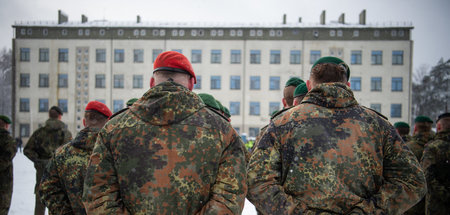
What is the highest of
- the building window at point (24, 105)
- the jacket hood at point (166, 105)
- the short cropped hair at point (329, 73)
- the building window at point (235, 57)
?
the building window at point (235, 57)

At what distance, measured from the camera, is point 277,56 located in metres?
30.3

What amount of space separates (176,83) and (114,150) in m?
0.56

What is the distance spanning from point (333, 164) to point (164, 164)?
3.63 ft

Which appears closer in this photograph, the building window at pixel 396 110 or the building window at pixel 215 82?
the building window at pixel 396 110

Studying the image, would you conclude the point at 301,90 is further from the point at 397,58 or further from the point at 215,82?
the point at 397,58

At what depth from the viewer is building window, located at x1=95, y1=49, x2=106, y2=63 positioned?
3080 cm

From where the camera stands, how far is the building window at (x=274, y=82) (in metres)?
30.2

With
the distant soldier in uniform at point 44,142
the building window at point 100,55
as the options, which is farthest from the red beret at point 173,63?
the building window at point 100,55

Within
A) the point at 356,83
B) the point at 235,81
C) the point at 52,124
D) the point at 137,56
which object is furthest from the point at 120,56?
the point at 52,124

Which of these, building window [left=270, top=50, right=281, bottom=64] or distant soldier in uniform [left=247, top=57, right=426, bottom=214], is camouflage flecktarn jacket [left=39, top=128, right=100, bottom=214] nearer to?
distant soldier in uniform [left=247, top=57, right=426, bottom=214]

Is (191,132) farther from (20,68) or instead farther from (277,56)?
(20,68)

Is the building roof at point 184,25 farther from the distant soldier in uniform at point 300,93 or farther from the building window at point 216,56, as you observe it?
the distant soldier in uniform at point 300,93

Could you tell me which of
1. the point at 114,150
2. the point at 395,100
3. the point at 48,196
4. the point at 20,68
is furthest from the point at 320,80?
the point at 20,68

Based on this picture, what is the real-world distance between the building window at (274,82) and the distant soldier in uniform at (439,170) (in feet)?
86.0
